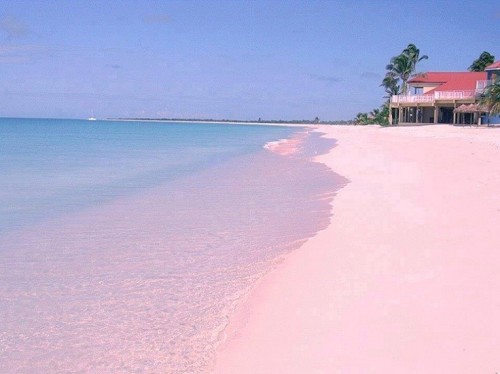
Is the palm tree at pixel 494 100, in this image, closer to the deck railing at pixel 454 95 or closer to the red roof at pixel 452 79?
the deck railing at pixel 454 95

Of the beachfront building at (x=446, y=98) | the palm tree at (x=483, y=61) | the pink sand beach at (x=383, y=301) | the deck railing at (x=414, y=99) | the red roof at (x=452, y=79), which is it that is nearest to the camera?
the pink sand beach at (x=383, y=301)

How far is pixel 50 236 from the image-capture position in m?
8.38

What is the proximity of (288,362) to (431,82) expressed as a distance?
55.3 metres

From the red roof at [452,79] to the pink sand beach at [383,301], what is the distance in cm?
4432

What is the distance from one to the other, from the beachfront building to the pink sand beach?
35.3 meters

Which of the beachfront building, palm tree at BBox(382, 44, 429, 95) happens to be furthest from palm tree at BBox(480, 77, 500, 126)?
palm tree at BBox(382, 44, 429, 95)

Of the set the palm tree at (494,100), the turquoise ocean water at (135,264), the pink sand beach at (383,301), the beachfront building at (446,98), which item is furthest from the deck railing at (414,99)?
the pink sand beach at (383,301)

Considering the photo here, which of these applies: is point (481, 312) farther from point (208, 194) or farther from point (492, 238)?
point (208, 194)

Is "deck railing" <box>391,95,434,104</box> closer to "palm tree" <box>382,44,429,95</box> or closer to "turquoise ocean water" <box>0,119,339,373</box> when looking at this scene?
"palm tree" <box>382,44,429,95</box>

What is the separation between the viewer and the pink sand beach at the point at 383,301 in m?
3.88

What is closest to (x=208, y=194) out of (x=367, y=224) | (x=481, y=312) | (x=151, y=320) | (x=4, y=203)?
(x=4, y=203)

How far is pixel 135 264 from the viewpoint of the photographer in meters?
6.69

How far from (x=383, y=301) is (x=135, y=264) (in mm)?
3267

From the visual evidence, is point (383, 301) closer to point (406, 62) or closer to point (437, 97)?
point (437, 97)
